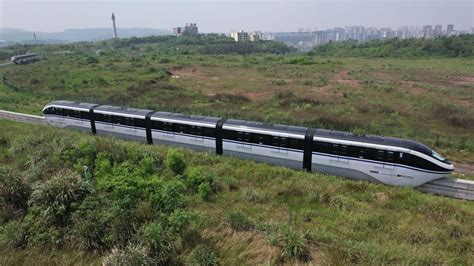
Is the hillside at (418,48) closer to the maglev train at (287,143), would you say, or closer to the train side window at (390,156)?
the maglev train at (287,143)

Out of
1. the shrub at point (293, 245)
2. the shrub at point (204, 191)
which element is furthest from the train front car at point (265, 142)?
the shrub at point (293, 245)

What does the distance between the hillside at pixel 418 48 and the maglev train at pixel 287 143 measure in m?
96.4

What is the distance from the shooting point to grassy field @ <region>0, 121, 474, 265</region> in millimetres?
11516

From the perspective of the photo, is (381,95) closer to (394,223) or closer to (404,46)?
(394,223)

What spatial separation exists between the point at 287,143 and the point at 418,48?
102253 mm

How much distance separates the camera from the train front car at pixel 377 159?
58.1 feet

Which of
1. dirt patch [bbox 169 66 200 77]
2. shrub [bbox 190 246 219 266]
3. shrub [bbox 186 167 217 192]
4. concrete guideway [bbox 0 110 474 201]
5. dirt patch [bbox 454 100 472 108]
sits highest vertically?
dirt patch [bbox 169 66 200 77]

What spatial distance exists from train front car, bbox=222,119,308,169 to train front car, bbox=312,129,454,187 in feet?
3.75

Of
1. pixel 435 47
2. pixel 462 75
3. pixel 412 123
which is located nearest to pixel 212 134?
pixel 412 123

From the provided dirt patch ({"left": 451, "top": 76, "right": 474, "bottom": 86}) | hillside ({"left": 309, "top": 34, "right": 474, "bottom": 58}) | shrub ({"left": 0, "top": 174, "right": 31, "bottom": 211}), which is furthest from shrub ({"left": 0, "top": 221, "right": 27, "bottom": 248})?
hillside ({"left": 309, "top": 34, "right": 474, "bottom": 58})

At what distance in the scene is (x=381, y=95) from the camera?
4366 centimetres

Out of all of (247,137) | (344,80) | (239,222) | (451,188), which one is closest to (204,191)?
(239,222)

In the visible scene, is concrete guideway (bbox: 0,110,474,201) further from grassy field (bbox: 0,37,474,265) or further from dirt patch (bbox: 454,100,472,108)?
dirt patch (bbox: 454,100,472,108)

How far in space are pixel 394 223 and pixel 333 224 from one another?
2.85 metres
